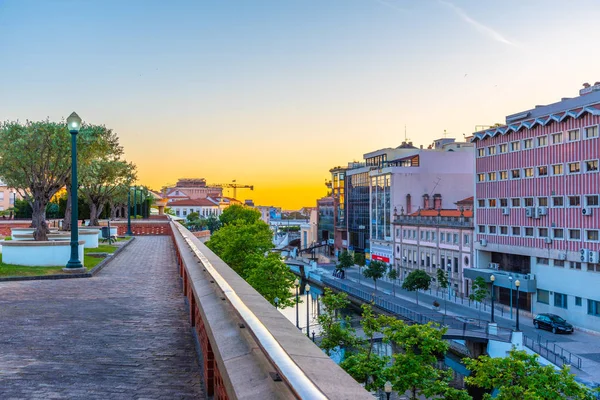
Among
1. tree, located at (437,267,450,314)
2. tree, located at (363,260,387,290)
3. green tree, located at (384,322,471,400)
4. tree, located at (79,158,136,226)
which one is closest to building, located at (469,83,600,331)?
tree, located at (437,267,450,314)

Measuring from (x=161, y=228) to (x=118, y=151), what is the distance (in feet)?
32.1

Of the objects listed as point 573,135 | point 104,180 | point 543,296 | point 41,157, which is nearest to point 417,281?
point 543,296

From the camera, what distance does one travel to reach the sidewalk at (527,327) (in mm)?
32875

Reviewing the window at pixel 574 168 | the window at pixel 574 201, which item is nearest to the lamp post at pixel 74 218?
the window at pixel 574 201

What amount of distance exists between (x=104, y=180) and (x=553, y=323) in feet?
117

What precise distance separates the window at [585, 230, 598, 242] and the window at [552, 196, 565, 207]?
3439mm

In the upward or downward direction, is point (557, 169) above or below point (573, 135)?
below

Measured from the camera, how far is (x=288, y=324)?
14.9ft

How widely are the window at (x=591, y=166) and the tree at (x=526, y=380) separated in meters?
26.4

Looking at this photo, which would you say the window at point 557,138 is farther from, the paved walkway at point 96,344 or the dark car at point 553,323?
the paved walkway at point 96,344

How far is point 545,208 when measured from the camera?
48125 millimetres

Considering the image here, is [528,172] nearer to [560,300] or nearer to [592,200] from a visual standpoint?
[592,200]

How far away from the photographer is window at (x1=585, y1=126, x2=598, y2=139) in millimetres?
43188

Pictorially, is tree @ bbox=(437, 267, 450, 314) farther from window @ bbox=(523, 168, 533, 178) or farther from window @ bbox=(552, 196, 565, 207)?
window @ bbox=(552, 196, 565, 207)
